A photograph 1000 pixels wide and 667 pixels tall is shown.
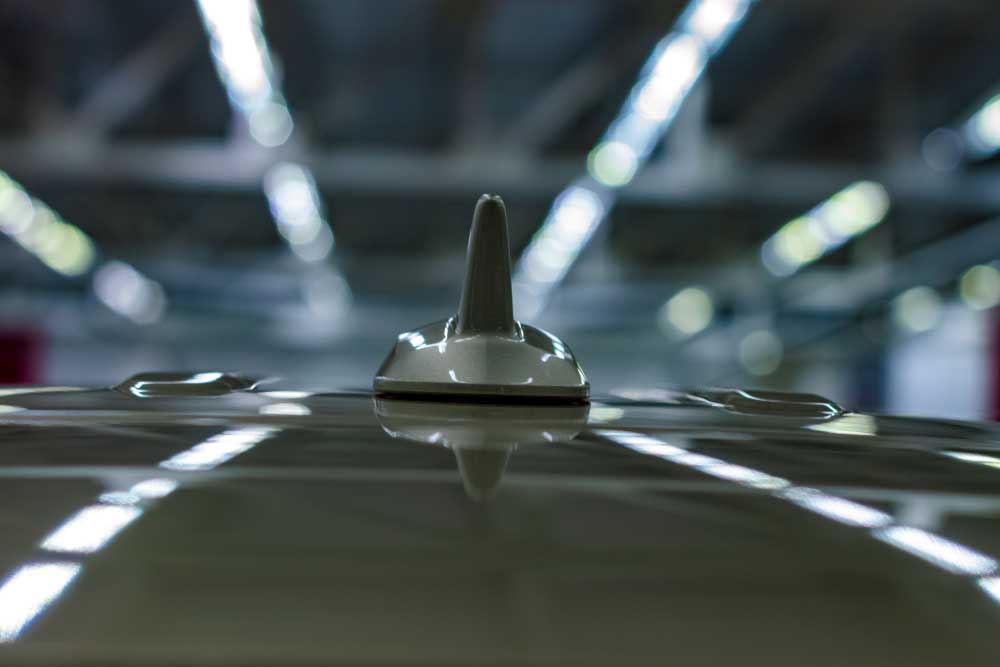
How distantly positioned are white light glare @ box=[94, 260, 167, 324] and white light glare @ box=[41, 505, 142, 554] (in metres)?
11.0

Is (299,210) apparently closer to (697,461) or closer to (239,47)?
(239,47)

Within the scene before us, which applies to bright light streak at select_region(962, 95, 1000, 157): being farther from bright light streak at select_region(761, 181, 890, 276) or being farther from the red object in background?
the red object in background

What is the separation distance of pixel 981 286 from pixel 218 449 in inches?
557

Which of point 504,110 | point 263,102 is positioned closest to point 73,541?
point 263,102

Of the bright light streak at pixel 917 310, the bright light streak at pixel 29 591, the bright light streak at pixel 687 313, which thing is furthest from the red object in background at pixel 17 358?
the bright light streak at pixel 917 310

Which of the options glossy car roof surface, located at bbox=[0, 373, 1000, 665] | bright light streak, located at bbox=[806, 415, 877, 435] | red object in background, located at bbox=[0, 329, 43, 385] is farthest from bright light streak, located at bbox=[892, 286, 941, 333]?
glossy car roof surface, located at bbox=[0, 373, 1000, 665]

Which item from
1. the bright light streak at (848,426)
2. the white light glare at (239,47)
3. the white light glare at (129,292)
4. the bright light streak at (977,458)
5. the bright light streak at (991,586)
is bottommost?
the bright light streak at (991,586)

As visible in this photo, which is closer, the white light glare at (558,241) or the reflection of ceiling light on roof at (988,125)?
the reflection of ceiling light on roof at (988,125)

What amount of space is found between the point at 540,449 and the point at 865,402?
17377 mm

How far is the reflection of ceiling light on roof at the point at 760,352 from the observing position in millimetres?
17297

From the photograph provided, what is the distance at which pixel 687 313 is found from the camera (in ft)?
49.6

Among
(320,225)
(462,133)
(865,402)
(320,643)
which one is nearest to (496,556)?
(320,643)

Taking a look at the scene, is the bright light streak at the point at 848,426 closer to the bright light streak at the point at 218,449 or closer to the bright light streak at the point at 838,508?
the bright light streak at the point at 838,508

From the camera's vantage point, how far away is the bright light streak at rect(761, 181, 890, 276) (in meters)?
7.77
